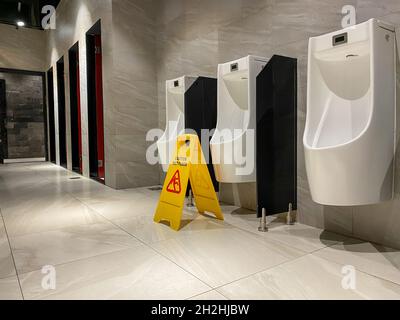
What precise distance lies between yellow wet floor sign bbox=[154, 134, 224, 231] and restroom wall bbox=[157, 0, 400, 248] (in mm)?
562

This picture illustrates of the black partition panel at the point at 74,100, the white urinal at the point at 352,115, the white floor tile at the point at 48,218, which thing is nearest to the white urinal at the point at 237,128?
the white urinal at the point at 352,115

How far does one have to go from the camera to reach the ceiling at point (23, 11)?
685 centimetres

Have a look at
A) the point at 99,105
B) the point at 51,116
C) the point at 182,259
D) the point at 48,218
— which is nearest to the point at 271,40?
the point at 182,259

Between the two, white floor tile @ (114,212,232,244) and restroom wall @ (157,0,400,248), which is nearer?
restroom wall @ (157,0,400,248)

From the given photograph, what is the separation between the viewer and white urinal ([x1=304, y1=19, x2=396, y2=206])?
1822mm

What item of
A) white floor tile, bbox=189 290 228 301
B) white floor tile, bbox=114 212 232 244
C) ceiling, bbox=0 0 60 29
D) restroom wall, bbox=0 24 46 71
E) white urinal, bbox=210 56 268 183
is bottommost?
white floor tile, bbox=189 290 228 301

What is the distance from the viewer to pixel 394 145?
1.99 metres

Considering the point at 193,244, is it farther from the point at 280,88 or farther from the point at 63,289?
the point at 280,88

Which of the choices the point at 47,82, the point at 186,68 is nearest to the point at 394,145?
the point at 186,68

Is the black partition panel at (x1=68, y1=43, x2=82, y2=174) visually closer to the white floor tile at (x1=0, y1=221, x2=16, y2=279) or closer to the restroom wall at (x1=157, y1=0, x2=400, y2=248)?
the restroom wall at (x1=157, y1=0, x2=400, y2=248)

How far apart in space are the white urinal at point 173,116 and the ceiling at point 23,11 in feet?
16.4

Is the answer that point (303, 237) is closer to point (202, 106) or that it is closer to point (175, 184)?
point (175, 184)

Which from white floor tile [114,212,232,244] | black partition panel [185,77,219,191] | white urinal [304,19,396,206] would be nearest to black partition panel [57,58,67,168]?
black partition panel [185,77,219,191]

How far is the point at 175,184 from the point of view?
102 inches
